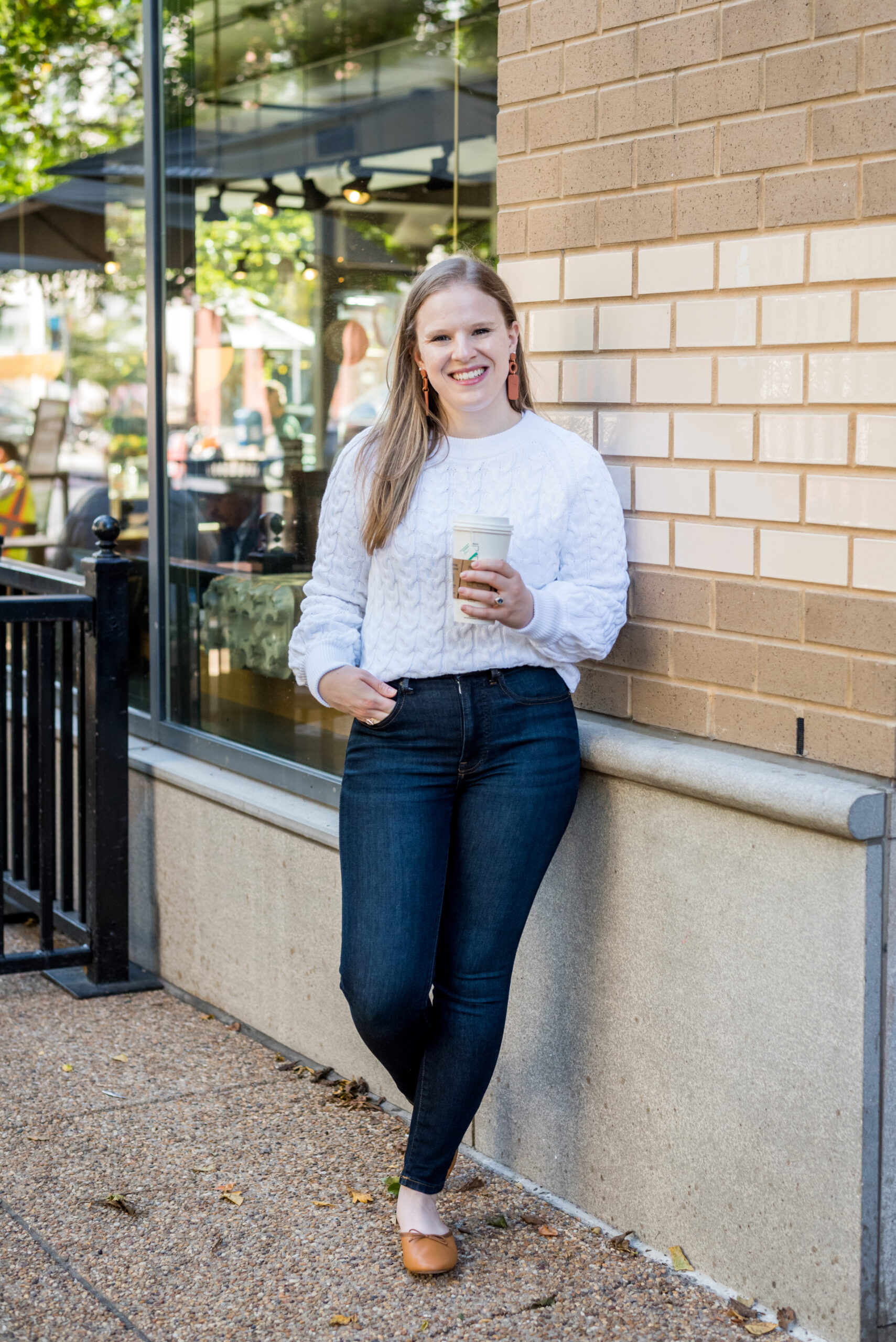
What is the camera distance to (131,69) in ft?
32.2

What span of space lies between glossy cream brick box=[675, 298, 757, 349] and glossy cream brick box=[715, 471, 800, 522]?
0.26 metres

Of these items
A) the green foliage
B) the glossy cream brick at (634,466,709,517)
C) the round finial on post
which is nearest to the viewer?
the glossy cream brick at (634,466,709,517)

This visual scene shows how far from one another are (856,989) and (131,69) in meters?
8.95

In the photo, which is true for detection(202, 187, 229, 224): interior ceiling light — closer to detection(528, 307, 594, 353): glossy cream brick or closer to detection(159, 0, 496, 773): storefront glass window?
detection(159, 0, 496, 773): storefront glass window

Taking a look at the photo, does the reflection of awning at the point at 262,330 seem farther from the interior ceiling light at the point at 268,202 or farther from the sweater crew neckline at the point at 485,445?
the sweater crew neckline at the point at 485,445

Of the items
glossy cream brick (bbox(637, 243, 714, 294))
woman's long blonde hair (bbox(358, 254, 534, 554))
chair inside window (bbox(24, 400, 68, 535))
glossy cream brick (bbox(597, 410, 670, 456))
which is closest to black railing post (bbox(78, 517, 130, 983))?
woman's long blonde hair (bbox(358, 254, 534, 554))

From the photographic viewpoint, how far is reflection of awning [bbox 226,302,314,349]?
7.94 m

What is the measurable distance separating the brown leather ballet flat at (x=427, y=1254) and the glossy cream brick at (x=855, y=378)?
178 cm

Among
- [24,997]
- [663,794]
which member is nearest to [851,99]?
[663,794]

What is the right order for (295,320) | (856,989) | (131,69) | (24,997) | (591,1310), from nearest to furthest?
(856,989), (591,1310), (24,997), (295,320), (131,69)

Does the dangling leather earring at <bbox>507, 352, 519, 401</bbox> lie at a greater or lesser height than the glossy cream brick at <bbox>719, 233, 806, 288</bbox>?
lesser

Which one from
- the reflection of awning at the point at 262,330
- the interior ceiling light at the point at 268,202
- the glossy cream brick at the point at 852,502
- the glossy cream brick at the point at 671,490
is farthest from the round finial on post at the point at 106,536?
the interior ceiling light at the point at 268,202

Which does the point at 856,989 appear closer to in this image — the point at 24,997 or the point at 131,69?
the point at 24,997

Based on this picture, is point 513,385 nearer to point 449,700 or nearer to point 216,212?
point 449,700
